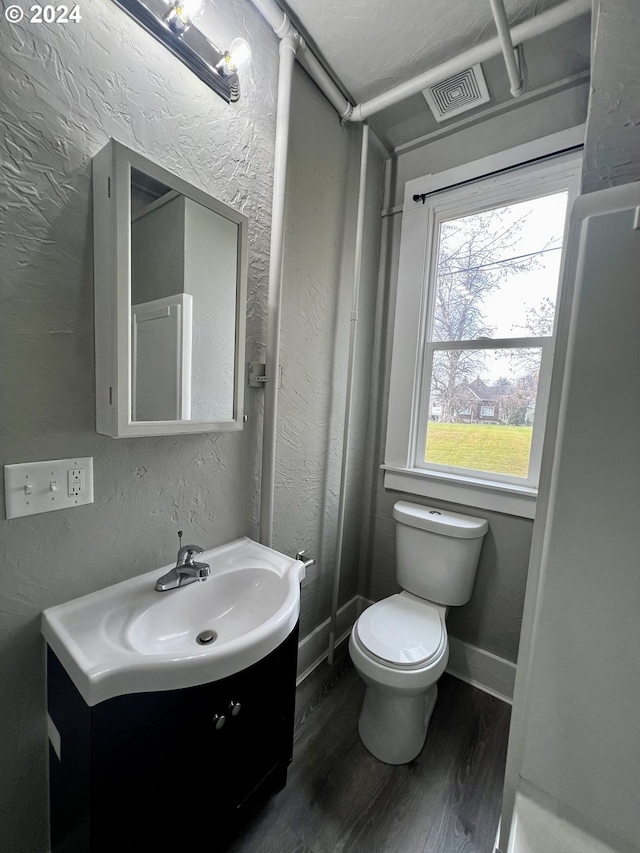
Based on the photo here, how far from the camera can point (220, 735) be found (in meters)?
0.84

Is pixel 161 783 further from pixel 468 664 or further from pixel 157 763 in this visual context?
pixel 468 664

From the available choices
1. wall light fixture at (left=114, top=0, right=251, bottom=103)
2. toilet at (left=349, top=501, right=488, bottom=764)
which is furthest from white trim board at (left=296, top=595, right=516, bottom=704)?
wall light fixture at (left=114, top=0, right=251, bottom=103)

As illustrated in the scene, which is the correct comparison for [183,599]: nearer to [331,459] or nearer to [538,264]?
[331,459]

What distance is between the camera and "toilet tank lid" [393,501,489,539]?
150 centimetres

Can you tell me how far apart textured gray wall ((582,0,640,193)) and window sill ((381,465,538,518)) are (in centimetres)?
113

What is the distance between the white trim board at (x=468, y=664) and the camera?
155 cm

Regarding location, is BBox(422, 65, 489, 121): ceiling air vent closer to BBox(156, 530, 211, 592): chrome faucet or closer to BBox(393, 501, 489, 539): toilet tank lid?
BBox(393, 501, 489, 539): toilet tank lid

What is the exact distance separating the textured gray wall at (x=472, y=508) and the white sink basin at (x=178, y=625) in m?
0.91

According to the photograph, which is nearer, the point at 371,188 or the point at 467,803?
the point at 467,803


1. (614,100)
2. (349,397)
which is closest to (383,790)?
(349,397)

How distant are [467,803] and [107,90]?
7.71 feet

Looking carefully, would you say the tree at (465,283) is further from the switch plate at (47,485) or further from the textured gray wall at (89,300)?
the switch plate at (47,485)

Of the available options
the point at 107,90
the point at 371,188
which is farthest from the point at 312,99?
the point at 107,90

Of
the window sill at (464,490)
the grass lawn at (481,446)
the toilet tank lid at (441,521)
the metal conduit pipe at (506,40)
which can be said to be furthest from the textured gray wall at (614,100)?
the toilet tank lid at (441,521)
